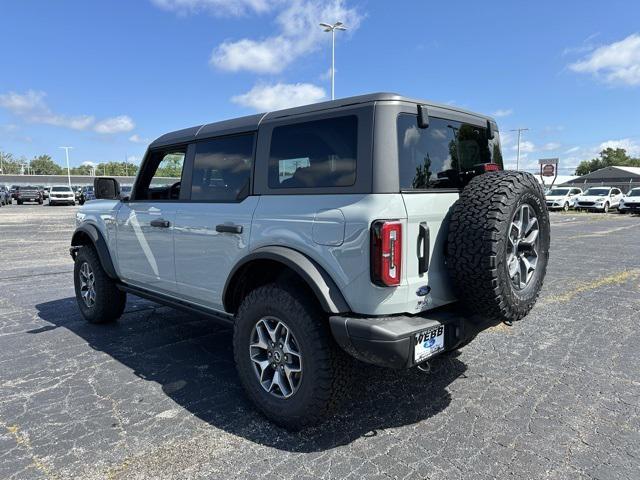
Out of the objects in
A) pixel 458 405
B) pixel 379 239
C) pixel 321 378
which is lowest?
pixel 458 405

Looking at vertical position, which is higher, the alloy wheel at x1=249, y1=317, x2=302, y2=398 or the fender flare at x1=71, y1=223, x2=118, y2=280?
the fender flare at x1=71, y1=223, x2=118, y2=280

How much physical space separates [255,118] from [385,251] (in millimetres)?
1562

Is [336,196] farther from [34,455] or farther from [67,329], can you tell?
[67,329]

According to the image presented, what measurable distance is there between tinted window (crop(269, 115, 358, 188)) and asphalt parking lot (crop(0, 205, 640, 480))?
4.50 ft

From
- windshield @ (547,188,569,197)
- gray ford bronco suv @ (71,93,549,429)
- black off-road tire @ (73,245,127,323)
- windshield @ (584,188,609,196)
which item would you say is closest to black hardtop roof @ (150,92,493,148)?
gray ford bronco suv @ (71,93,549,429)

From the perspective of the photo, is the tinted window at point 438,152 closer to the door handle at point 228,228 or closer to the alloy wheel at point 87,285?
the door handle at point 228,228

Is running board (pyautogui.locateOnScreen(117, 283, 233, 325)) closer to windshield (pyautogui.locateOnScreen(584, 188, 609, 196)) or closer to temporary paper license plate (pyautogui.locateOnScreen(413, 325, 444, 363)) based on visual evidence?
temporary paper license plate (pyautogui.locateOnScreen(413, 325, 444, 363))

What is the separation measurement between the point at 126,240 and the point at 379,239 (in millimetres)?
3025

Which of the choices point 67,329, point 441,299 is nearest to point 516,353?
point 441,299

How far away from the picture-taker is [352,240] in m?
2.54

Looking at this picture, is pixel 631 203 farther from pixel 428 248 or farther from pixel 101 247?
pixel 101 247

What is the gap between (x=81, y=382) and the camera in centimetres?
358

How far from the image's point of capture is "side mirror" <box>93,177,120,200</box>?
4598 mm

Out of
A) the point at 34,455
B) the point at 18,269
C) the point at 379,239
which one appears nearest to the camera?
the point at 379,239
